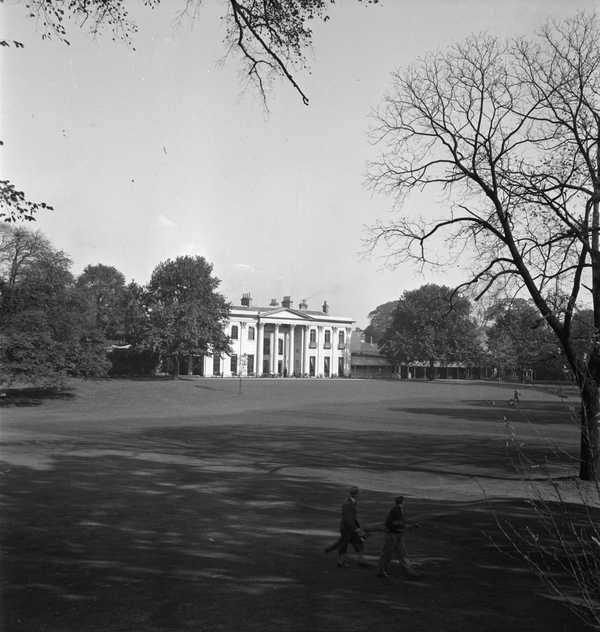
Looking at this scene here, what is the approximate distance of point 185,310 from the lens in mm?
79125

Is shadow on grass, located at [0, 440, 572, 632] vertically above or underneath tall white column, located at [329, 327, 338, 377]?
underneath

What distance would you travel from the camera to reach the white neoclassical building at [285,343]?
110 meters

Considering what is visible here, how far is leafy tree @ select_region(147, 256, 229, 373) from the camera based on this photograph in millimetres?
79000

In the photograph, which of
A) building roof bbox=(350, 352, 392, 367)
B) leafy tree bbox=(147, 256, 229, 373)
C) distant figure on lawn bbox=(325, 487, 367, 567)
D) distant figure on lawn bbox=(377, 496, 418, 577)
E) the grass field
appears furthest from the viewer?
building roof bbox=(350, 352, 392, 367)

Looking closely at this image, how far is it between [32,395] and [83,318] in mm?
8608

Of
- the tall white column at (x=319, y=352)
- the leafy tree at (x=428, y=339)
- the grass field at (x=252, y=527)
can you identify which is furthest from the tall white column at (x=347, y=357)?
the grass field at (x=252, y=527)

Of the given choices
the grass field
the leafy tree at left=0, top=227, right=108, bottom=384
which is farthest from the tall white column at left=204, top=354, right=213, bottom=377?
the grass field

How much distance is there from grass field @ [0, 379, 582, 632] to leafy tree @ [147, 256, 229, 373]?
1627 inches

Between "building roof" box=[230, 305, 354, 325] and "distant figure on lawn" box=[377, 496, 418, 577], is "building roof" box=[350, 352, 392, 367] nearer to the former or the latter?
"building roof" box=[230, 305, 354, 325]

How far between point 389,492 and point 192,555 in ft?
29.5

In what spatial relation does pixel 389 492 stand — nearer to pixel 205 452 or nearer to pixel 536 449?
pixel 205 452

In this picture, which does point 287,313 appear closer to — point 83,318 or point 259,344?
point 259,344

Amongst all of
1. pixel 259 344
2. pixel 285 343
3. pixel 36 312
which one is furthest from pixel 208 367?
pixel 36 312

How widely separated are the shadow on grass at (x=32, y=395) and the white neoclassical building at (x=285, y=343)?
4474cm
